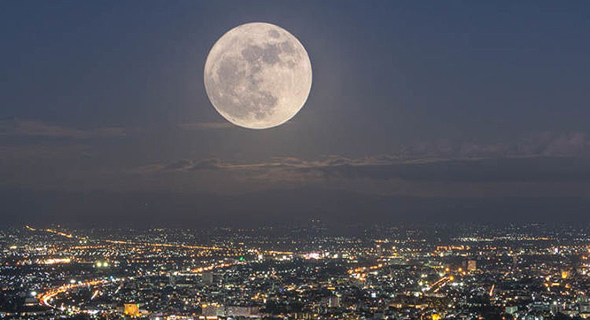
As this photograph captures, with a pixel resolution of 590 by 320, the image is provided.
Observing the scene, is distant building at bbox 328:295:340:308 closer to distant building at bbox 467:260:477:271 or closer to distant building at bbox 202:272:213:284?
distant building at bbox 202:272:213:284

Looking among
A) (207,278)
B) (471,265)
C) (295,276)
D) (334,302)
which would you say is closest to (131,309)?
(334,302)

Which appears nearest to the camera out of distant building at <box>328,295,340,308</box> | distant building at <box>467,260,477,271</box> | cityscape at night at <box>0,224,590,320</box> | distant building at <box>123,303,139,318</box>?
distant building at <box>123,303,139,318</box>

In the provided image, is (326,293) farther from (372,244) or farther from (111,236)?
(111,236)

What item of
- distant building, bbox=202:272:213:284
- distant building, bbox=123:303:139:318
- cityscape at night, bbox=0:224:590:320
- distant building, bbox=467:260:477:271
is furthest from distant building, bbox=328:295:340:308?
distant building, bbox=467:260:477:271

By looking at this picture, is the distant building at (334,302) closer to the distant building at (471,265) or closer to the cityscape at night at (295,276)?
the cityscape at night at (295,276)

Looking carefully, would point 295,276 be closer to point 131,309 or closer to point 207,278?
point 207,278

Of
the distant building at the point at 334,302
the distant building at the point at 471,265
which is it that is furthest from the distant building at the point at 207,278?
the distant building at the point at 471,265

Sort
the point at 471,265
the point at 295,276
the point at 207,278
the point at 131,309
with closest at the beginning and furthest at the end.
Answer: the point at 131,309 < the point at 207,278 < the point at 295,276 < the point at 471,265

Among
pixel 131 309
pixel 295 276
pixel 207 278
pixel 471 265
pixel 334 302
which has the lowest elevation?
pixel 131 309

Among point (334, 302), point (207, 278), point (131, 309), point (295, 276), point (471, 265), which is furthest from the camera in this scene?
point (471, 265)
